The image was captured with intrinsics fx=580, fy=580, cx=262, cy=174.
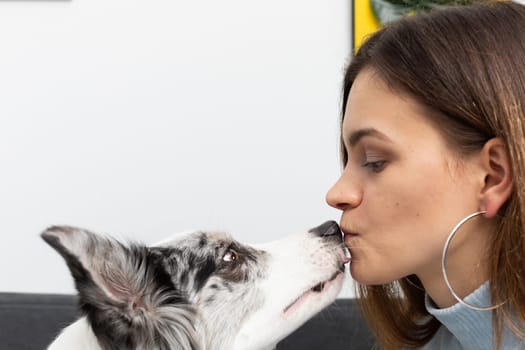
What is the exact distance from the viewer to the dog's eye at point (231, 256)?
3.66 ft

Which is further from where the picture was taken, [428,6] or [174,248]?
[428,6]

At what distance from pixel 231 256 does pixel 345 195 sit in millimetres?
303

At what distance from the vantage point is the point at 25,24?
1.83 metres

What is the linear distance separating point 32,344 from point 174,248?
63cm

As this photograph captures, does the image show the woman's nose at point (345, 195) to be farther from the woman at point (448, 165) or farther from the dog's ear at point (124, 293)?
the dog's ear at point (124, 293)

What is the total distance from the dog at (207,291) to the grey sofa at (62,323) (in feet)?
1.40

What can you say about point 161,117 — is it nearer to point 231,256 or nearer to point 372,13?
point 372,13

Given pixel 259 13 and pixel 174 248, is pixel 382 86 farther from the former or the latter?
pixel 259 13

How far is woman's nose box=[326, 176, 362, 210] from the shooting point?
3.03 ft

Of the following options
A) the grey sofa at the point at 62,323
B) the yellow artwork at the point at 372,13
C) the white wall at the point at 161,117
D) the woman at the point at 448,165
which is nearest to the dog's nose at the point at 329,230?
the woman at the point at 448,165

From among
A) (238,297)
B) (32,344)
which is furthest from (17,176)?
(238,297)

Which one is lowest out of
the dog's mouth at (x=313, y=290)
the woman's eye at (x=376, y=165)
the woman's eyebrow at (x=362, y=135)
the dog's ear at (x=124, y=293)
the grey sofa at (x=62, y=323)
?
the grey sofa at (x=62, y=323)

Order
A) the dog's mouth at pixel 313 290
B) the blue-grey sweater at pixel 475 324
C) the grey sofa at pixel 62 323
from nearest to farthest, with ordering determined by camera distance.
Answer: the blue-grey sweater at pixel 475 324 → the dog's mouth at pixel 313 290 → the grey sofa at pixel 62 323

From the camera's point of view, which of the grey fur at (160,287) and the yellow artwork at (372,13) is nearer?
the grey fur at (160,287)
